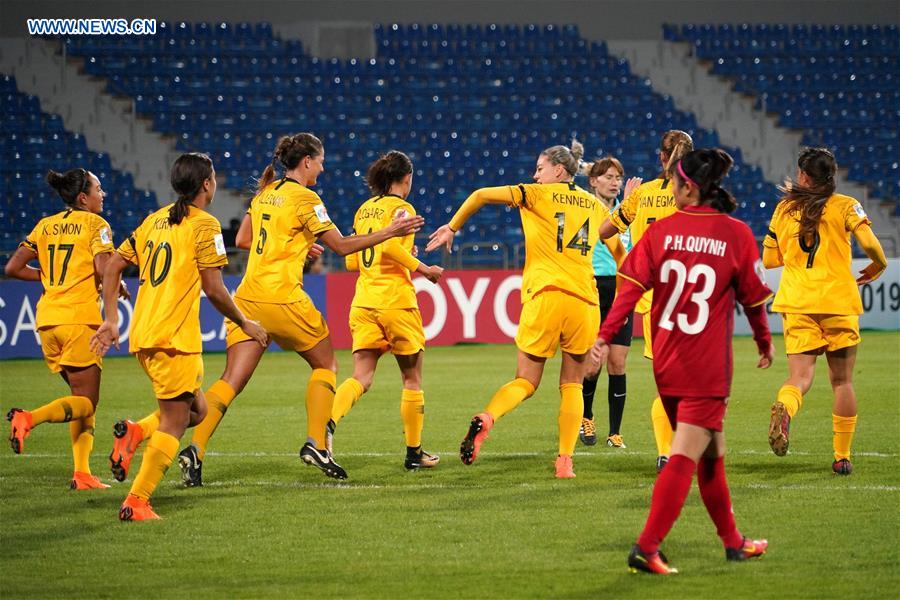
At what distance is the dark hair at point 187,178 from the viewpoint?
6703 millimetres

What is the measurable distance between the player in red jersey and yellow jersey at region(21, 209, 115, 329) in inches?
160

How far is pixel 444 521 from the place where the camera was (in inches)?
254

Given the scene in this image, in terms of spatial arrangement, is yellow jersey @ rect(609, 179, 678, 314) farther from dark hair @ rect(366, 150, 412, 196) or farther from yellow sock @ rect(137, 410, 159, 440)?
yellow sock @ rect(137, 410, 159, 440)

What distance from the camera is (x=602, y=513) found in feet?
21.6

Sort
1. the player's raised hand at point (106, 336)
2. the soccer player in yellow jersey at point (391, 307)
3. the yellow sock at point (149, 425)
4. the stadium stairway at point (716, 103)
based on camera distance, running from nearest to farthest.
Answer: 1. the player's raised hand at point (106, 336)
2. the yellow sock at point (149, 425)
3. the soccer player in yellow jersey at point (391, 307)
4. the stadium stairway at point (716, 103)

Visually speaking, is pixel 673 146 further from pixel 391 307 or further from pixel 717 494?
pixel 717 494

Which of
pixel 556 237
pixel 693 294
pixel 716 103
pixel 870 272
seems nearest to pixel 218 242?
pixel 556 237

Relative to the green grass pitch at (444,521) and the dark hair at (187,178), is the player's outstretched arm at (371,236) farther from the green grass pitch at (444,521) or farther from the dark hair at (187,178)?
the green grass pitch at (444,521)

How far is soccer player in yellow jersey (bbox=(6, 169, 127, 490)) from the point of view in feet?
26.0

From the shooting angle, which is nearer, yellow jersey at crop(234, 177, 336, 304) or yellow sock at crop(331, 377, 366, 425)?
yellow jersey at crop(234, 177, 336, 304)

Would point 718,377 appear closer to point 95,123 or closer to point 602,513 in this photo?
point 602,513

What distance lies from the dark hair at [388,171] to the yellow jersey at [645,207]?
1.60 m

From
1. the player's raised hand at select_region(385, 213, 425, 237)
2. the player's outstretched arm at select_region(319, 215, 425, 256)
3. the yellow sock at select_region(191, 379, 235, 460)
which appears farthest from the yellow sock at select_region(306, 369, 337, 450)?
the player's raised hand at select_region(385, 213, 425, 237)

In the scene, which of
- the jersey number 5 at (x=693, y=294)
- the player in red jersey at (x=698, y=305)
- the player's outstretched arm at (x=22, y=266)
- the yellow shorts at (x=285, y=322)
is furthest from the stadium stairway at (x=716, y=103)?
the jersey number 5 at (x=693, y=294)
